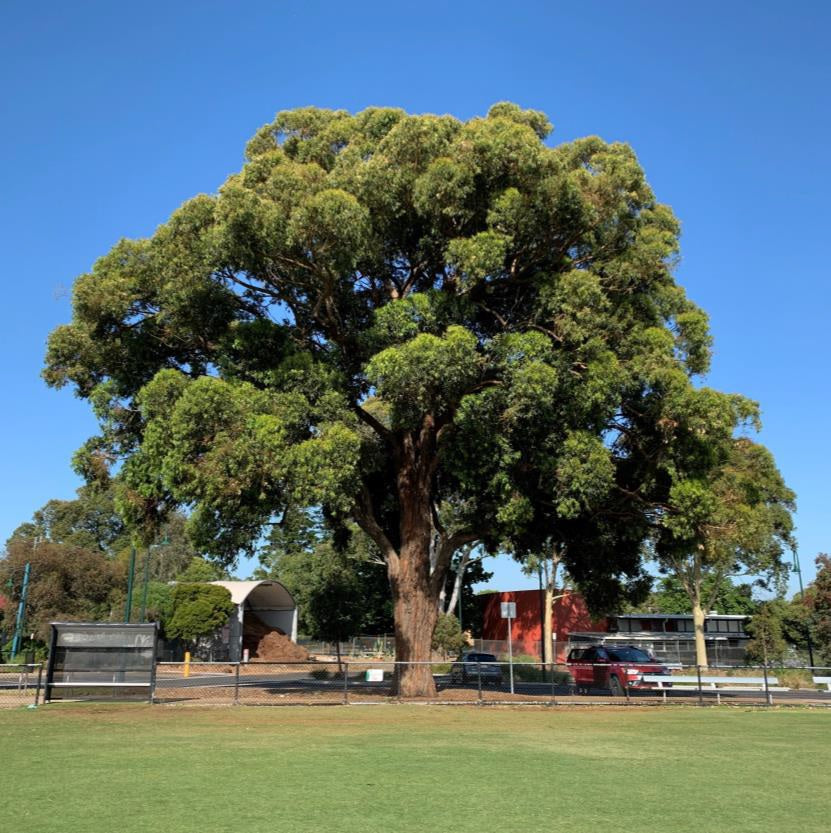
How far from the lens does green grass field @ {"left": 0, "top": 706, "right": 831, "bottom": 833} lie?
23.8 feet

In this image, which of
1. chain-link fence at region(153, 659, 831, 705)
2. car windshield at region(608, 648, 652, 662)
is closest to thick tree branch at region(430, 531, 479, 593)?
chain-link fence at region(153, 659, 831, 705)

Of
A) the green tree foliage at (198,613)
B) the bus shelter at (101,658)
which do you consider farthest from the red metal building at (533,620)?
the bus shelter at (101,658)

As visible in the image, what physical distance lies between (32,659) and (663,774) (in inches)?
1680

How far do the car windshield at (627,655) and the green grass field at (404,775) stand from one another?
41.9 ft

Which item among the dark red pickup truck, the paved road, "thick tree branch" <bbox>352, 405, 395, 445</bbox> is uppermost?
"thick tree branch" <bbox>352, 405, 395, 445</bbox>

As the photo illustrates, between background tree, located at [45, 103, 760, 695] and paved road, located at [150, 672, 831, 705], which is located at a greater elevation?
background tree, located at [45, 103, 760, 695]

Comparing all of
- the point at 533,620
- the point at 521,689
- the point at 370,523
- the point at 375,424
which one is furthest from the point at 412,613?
the point at 533,620

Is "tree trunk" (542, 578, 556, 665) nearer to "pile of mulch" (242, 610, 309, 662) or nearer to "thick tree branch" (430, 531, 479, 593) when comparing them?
"pile of mulch" (242, 610, 309, 662)

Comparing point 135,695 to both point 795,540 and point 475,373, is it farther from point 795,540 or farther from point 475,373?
point 795,540

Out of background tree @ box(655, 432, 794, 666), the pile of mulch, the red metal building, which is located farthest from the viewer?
the red metal building

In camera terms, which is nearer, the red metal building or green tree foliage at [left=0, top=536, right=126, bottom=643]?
green tree foliage at [left=0, top=536, right=126, bottom=643]

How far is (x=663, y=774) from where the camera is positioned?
1005 centimetres

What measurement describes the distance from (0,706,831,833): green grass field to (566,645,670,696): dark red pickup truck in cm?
1159

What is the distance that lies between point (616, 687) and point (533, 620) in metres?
29.0
